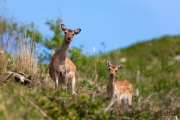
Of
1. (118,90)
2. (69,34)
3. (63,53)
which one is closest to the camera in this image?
(69,34)

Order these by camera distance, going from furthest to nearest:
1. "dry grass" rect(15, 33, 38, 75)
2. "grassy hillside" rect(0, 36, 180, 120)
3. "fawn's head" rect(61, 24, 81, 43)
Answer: "dry grass" rect(15, 33, 38, 75) → "fawn's head" rect(61, 24, 81, 43) → "grassy hillside" rect(0, 36, 180, 120)

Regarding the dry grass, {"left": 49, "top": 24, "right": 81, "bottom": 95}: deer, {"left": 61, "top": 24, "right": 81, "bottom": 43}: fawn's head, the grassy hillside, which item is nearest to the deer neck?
{"left": 49, "top": 24, "right": 81, "bottom": 95}: deer

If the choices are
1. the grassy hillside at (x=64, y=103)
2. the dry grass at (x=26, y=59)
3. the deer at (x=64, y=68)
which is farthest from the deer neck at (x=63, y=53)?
the dry grass at (x=26, y=59)

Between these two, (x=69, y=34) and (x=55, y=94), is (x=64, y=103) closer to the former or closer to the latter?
(x=55, y=94)

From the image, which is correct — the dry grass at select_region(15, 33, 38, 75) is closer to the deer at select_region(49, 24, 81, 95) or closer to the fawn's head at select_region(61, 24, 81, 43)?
the deer at select_region(49, 24, 81, 95)

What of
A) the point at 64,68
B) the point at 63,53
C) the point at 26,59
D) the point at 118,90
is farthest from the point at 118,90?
the point at 26,59

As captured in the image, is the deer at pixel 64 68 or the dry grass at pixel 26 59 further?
the dry grass at pixel 26 59

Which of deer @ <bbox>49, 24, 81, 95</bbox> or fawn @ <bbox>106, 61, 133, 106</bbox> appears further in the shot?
fawn @ <bbox>106, 61, 133, 106</bbox>

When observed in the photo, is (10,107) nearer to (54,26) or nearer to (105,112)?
(105,112)

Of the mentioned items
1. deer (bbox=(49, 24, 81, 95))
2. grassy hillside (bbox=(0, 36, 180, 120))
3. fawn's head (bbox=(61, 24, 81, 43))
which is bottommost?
grassy hillside (bbox=(0, 36, 180, 120))

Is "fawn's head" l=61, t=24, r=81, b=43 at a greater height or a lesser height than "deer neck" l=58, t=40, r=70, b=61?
greater

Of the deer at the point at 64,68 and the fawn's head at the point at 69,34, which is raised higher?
the fawn's head at the point at 69,34

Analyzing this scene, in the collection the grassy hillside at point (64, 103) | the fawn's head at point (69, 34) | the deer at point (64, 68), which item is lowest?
the grassy hillside at point (64, 103)

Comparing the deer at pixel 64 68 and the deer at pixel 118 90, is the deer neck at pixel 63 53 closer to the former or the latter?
the deer at pixel 64 68
